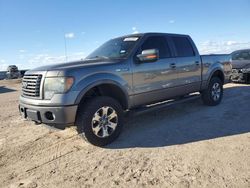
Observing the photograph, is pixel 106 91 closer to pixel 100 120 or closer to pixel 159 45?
pixel 100 120

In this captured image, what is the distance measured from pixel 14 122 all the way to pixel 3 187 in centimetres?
368

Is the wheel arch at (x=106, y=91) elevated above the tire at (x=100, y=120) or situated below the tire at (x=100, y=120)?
above

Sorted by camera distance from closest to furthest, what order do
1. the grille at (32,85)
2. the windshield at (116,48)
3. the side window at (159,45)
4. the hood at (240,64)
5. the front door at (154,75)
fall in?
the grille at (32,85), the front door at (154,75), the windshield at (116,48), the side window at (159,45), the hood at (240,64)

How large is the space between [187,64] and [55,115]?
12.1 feet

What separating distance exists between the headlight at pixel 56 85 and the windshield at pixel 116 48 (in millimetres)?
1460

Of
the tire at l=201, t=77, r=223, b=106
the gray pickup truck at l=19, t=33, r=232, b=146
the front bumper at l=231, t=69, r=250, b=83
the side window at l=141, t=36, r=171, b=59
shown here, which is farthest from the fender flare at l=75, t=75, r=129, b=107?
the front bumper at l=231, t=69, r=250, b=83

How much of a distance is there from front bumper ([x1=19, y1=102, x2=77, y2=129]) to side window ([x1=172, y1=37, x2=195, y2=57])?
3.29 metres

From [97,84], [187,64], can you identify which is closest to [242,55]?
[187,64]

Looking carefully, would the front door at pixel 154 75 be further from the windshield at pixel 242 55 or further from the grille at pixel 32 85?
the windshield at pixel 242 55

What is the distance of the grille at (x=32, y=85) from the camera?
15.0 feet

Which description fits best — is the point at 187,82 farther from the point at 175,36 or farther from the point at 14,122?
the point at 14,122

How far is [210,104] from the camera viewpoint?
760 centimetres

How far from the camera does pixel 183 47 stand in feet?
22.3

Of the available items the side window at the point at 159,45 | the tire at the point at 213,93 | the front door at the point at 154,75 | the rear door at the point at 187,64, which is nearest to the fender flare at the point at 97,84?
the front door at the point at 154,75
